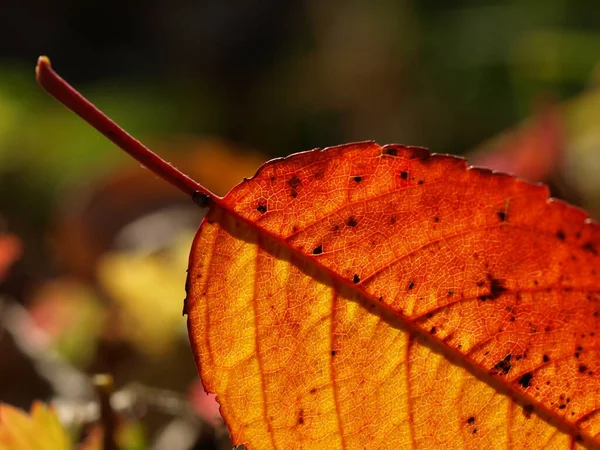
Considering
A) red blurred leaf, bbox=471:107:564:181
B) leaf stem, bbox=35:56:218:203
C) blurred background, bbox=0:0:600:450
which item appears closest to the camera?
→ leaf stem, bbox=35:56:218:203

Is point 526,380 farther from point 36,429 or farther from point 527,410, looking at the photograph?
point 36,429

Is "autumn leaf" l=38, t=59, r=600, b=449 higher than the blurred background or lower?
lower

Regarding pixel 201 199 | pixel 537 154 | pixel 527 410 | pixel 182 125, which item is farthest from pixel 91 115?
pixel 182 125

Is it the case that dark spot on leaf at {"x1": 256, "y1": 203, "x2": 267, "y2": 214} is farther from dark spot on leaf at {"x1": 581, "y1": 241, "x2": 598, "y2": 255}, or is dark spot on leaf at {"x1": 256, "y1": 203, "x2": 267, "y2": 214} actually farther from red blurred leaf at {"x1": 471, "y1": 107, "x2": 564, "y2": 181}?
red blurred leaf at {"x1": 471, "y1": 107, "x2": 564, "y2": 181}

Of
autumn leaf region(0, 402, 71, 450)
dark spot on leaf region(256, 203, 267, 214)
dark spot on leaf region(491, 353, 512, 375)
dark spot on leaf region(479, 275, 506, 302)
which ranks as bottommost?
dark spot on leaf region(491, 353, 512, 375)

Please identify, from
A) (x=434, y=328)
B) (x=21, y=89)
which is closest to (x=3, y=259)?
(x=434, y=328)

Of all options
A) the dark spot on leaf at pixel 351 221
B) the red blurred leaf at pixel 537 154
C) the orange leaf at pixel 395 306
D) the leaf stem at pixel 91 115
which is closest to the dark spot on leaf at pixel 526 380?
the orange leaf at pixel 395 306

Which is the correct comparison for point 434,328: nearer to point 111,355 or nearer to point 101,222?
point 111,355

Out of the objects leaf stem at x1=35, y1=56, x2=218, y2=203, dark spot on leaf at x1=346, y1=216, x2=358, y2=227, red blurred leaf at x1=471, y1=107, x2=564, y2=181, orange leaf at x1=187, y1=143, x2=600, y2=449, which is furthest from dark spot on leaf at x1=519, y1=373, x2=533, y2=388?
red blurred leaf at x1=471, y1=107, x2=564, y2=181
